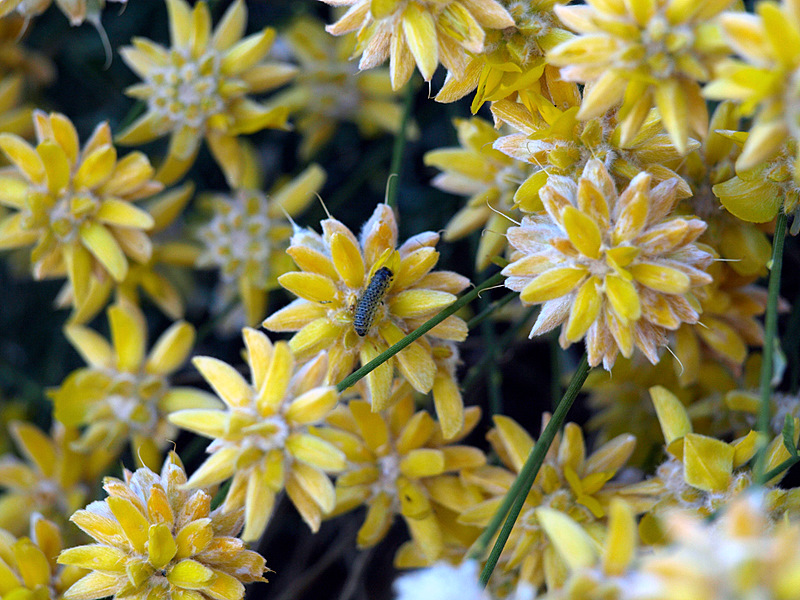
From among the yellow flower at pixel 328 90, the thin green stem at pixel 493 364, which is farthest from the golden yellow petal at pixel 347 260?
the yellow flower at pixel 328 90

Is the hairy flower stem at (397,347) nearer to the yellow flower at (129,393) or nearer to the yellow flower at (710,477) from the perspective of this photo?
the yellow flower at (710,477)

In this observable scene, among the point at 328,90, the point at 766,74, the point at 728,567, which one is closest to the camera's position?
the point at 728,567

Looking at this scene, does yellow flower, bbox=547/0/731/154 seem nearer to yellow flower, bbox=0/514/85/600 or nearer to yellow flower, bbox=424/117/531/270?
yellow flower, bbox=424/117/531/270

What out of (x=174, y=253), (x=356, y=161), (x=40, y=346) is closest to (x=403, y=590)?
(x=174, y=253)

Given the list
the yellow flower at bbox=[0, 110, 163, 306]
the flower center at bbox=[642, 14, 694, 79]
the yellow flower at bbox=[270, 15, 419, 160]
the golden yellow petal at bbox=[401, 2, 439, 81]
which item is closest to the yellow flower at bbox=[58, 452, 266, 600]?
the yellow flower at bbox=[0, 110, 163, 306]

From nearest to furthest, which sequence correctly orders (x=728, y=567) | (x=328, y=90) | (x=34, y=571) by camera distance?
(x=728, y=567) → (x=34, y=571) → (x=328, y=90)

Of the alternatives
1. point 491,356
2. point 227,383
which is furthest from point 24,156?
point 491,356

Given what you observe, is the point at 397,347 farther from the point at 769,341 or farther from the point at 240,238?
the point at 240,238
